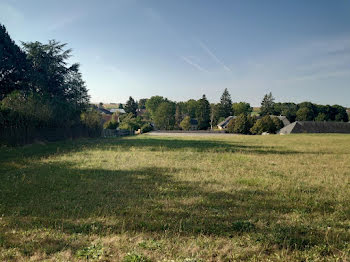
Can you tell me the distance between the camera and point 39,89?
2981cm

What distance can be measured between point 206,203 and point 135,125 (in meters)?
71.6

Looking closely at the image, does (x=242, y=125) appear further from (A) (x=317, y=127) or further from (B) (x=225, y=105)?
(B) (x=225, y=105)

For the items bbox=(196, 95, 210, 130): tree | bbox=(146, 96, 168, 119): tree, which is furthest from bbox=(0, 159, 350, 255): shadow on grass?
bbox=(146, 96, 168, 119): tree

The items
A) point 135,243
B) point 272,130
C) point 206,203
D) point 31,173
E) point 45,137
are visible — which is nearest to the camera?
point 135,243

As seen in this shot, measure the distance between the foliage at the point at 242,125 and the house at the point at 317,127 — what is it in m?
10.9

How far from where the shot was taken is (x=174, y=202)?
5.54 m

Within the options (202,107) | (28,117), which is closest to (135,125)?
(202,107)

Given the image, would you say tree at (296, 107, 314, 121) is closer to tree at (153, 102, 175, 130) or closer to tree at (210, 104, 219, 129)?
tree at (210, 104, 219, 129)

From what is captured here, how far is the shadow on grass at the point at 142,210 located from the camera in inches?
154

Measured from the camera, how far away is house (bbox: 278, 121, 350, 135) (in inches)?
2680

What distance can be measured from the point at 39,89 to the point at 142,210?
32433 mm

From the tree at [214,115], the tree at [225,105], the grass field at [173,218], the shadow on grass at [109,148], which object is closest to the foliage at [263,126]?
the tree at [214,115]

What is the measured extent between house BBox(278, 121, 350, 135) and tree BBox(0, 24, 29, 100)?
7071 cm

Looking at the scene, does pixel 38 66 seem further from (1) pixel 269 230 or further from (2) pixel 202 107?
(2) pixel 202 107
